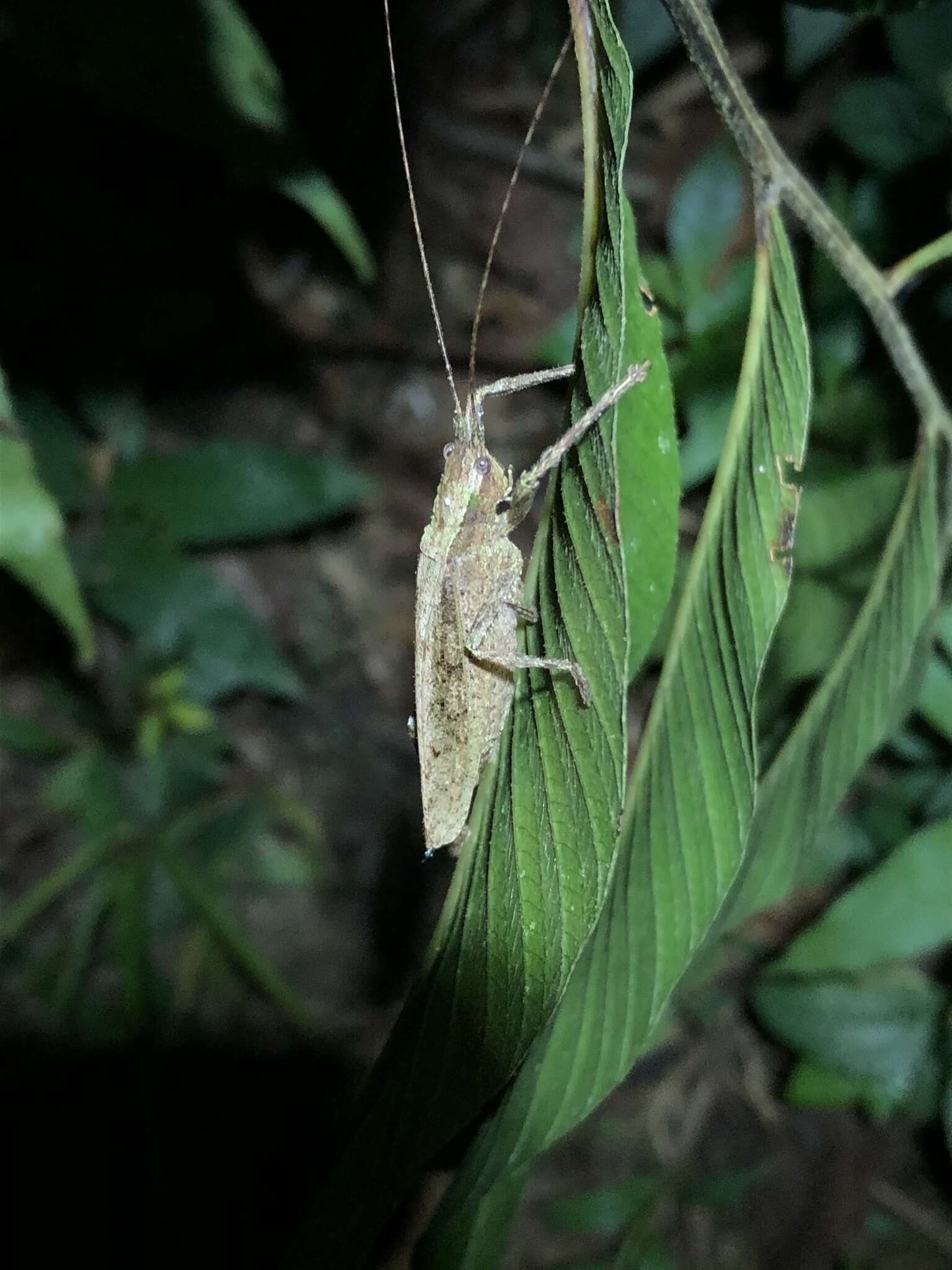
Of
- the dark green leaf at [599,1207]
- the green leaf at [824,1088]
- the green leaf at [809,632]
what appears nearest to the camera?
the green leaf at [809,632]

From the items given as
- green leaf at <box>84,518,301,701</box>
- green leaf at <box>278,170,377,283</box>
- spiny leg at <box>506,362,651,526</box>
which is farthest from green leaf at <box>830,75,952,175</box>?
green leaf at <box>84,518,301,701</box>

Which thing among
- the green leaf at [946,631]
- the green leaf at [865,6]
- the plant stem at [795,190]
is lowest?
the green leaf at [946,631]

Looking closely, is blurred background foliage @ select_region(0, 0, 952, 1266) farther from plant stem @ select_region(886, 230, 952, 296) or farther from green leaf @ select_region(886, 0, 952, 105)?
plant stem @ select_region(886, 230, 952, 296)

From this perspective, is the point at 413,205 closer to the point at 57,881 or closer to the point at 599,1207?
the point at 57,881

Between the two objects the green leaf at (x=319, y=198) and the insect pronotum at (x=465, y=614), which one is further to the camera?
the insect pronotum at (x=465, y=614)

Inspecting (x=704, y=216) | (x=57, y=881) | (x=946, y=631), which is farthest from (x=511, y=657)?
(x=57, y=881)

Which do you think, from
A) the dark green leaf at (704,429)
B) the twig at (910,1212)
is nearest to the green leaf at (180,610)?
the dark green leaf at (704,429)

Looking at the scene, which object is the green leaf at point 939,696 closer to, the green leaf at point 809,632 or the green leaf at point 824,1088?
the green leaf at point 809,632

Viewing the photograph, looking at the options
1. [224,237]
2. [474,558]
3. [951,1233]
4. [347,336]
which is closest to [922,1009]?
[951,1233]
